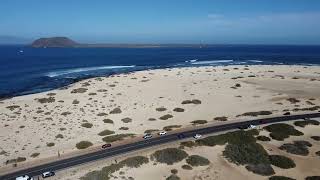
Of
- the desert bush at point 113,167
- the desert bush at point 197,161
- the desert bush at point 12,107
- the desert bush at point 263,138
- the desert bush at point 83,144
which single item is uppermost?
the desert bush at point 263,138

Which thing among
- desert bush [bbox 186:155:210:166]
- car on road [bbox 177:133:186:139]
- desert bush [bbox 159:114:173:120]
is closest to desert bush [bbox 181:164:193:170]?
desert bush [bbox 186:155:210:166]

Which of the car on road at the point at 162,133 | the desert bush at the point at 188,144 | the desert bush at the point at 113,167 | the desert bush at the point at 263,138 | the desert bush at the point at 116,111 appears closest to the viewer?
the desert bush at the point at 113,167

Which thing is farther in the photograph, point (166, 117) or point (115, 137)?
point (166, 117)

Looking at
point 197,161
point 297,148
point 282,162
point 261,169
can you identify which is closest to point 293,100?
point 297,148

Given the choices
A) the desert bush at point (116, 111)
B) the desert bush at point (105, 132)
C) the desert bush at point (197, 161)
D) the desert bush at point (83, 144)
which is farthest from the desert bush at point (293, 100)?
the desert bush at point (83, 144)

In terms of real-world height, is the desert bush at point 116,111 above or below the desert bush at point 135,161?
below

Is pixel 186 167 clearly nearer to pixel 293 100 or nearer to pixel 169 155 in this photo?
pixel 169 155

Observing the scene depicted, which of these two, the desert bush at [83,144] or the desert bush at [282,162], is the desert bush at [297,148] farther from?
the desert bush at [83,144]
